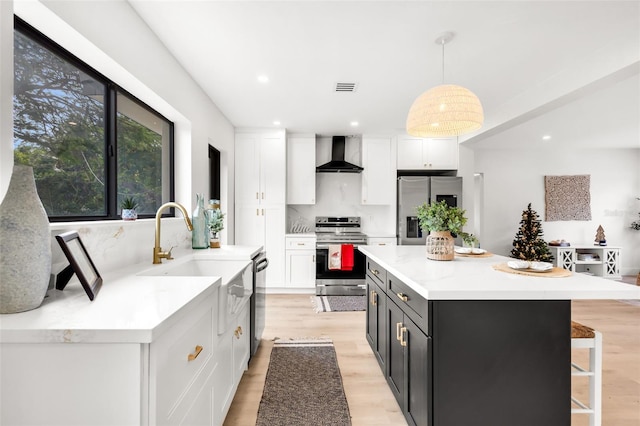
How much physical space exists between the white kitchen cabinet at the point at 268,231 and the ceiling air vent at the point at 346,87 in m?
2.04

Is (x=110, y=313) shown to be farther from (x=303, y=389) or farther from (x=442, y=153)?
(x=442, y=153)

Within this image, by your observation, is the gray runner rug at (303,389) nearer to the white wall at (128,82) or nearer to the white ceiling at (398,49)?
the white wall at (128,82)

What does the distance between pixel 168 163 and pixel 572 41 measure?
11.2ft

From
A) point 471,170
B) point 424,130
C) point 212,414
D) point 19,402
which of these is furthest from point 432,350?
point 471,170

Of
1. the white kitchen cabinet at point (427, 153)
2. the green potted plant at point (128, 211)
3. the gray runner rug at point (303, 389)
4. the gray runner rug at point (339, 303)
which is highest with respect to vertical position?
the white kitchen cabinet at point (427, 153)

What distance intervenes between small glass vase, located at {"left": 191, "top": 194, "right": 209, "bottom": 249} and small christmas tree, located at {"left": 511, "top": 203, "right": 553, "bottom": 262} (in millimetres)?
5478

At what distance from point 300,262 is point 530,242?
13.9 ft

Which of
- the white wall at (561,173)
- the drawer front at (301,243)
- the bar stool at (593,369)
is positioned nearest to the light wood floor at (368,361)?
the bar stool at (593,369)

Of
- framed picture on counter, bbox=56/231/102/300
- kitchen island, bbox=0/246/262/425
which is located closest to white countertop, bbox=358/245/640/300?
kitchen island, bbox=0/246/262/425

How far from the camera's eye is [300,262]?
4531 millimetres

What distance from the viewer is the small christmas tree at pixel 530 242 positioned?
5387 mm

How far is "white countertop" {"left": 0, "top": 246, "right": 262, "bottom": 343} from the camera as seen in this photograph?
0.76 m

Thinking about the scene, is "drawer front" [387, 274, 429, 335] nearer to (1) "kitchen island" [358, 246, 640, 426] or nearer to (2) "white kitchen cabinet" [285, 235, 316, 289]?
(1) "kitchen island" [358, 246, 640, 426]

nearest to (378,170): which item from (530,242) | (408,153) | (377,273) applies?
(408,153)
